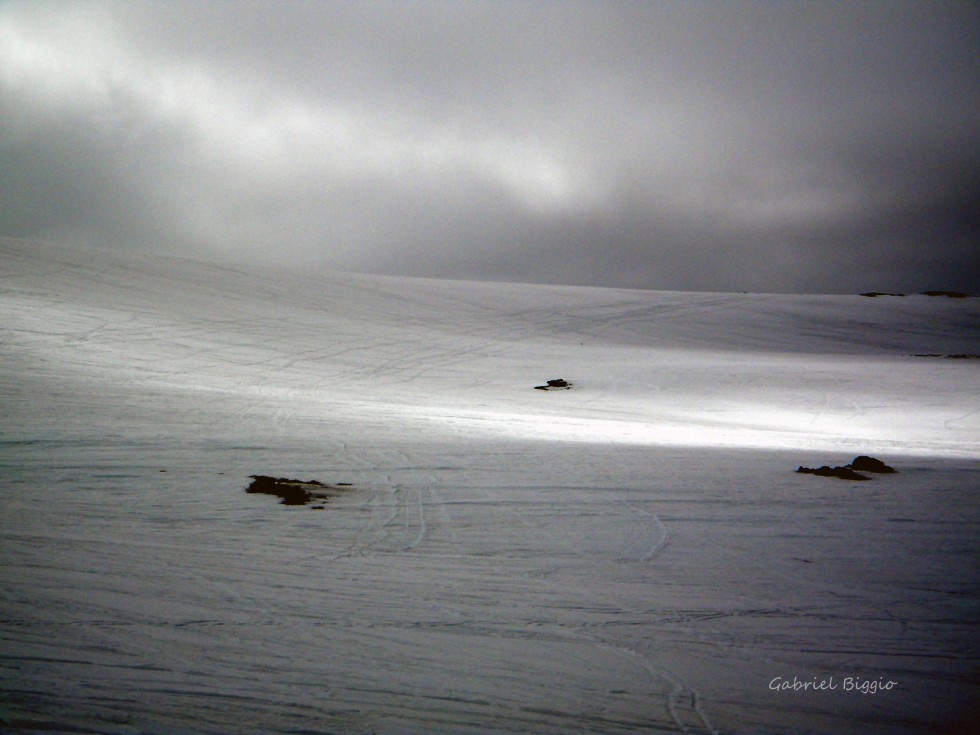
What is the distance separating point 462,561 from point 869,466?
5.89m

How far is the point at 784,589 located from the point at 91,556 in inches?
180

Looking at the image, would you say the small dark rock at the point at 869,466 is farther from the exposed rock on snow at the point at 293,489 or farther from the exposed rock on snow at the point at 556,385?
the exposed rock on snow at the point at 556,385

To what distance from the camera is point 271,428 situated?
31.7ft

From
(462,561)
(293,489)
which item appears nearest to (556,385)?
(293,489)

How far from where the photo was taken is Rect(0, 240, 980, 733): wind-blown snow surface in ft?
10.9

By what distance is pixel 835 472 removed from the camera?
8328 millimetres

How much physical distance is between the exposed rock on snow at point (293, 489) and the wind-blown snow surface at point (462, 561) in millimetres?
202

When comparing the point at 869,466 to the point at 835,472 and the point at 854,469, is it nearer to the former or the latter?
the point at 854,469

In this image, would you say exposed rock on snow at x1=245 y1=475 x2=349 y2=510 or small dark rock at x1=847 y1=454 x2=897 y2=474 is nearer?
exposed rock on snow at x1=245 y1=475 x2=349 y2=510

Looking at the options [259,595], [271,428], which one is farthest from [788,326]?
[259,595]

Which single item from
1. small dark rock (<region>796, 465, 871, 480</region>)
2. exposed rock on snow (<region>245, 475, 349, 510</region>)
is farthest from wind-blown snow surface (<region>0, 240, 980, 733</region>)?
small dark rock (<region>796, 465, 871, 480</region>)

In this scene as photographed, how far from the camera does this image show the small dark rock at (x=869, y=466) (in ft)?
28.2

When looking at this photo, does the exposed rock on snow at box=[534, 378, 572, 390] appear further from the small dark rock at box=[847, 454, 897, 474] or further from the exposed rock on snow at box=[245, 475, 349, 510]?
the exposed rock on snow at box=[245, 475, 349, 510]

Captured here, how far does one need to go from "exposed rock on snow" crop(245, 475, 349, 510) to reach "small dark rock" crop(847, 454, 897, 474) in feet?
19.7
